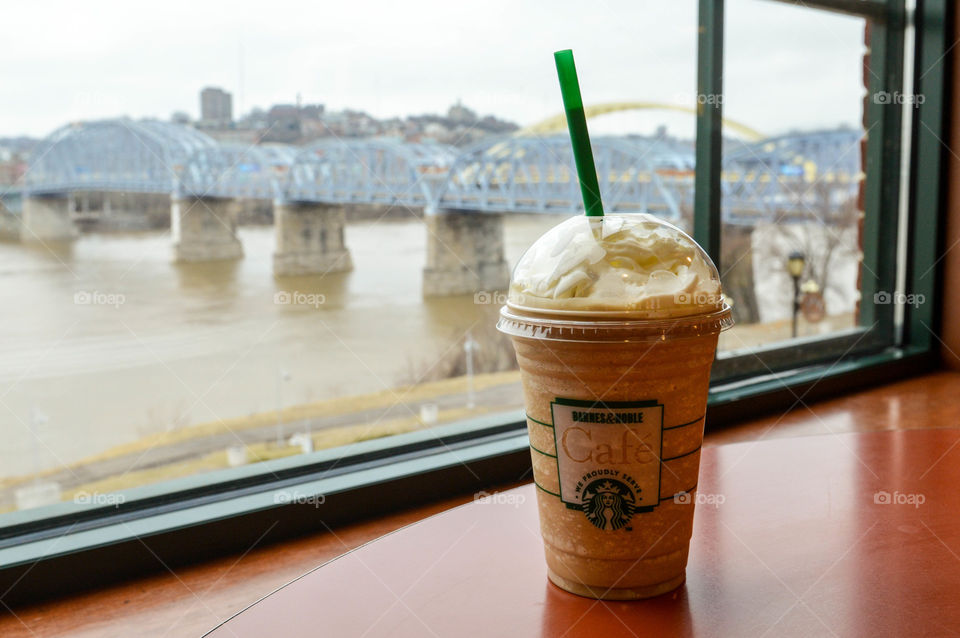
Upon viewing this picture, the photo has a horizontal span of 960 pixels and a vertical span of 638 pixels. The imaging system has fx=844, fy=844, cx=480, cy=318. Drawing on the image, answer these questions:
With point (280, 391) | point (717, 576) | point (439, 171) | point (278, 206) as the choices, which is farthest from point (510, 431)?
point (717, 576)

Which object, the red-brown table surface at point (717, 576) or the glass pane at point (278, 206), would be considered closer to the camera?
the red-brown table surface at point (717, 576)

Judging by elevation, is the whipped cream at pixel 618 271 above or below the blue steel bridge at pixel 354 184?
below

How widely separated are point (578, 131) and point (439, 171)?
221 centimetres

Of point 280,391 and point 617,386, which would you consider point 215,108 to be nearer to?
point 280,391

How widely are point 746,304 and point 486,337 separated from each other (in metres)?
1.56

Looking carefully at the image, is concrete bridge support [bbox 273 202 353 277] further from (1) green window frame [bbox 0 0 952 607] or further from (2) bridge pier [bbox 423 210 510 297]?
(1) green window frame [bbox 0 0 952 607]

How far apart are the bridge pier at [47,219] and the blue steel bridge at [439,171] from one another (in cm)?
2

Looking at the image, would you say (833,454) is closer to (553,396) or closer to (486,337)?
(553,396)

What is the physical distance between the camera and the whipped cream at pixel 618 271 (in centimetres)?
67

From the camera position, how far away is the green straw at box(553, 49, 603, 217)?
2.33 ft

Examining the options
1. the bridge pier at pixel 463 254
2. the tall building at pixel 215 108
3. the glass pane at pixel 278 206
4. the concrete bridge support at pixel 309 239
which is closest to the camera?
the glass pane at pixel 278 206

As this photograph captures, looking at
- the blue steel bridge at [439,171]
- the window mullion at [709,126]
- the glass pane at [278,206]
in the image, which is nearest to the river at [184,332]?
the glass pane at [278,206]

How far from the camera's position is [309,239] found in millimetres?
2666

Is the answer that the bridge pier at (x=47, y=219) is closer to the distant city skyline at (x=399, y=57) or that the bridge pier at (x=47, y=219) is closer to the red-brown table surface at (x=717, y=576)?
the distant city skyline at (x=399, y=57)
